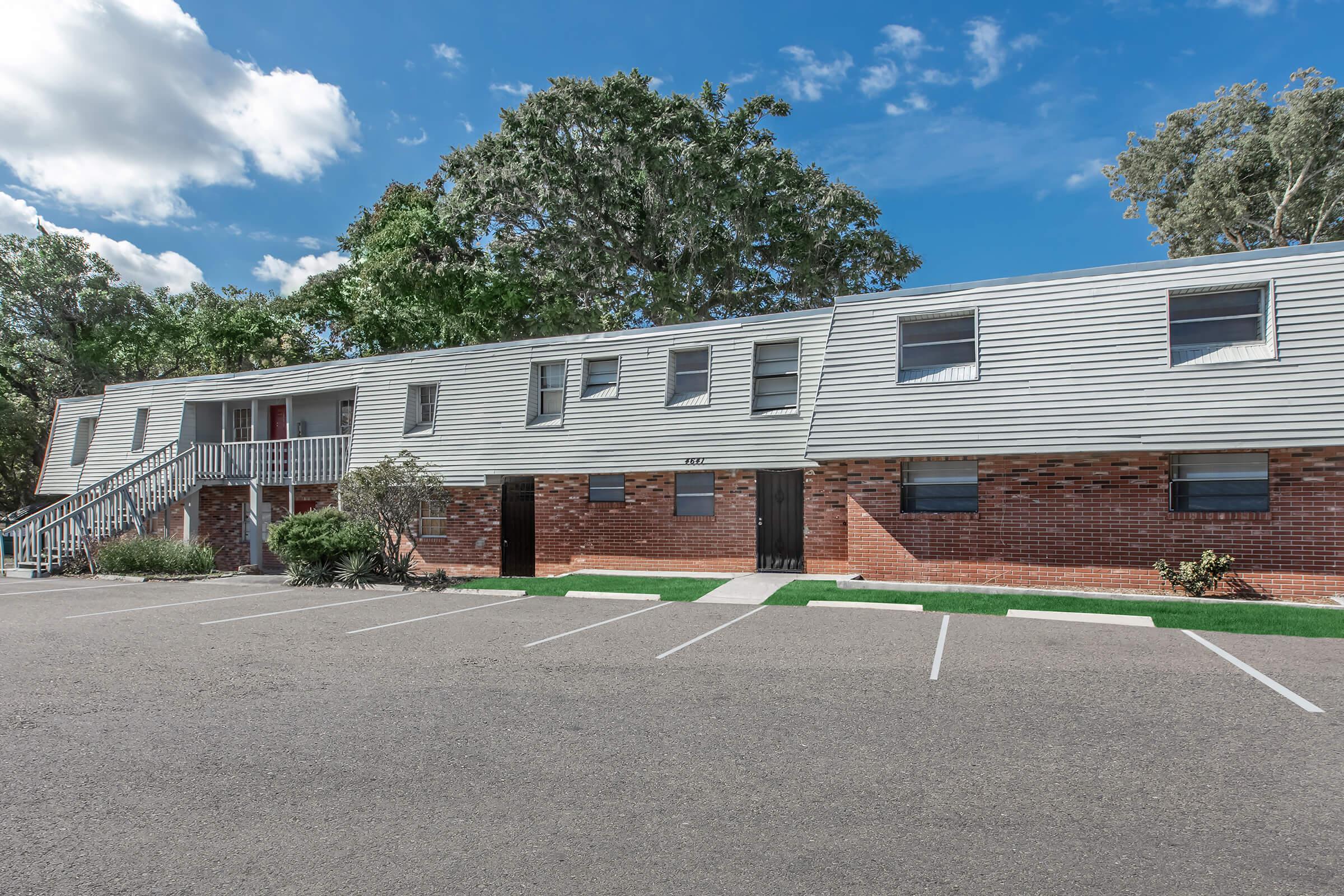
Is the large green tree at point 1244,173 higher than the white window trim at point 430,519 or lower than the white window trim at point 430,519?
higher

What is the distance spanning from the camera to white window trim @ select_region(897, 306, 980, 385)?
1429 centimetres

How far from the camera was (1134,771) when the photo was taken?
5.34 m

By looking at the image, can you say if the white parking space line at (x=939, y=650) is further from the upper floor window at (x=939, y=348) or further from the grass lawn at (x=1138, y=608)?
the upper floor window at (x=939, y=348)

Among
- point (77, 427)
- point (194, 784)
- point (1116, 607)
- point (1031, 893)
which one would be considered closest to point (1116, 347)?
point (1116, 607)

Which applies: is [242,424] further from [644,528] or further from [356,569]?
[644,528]

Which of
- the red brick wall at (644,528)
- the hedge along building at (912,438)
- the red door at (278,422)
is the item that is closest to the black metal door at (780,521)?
the hedge along building at (912,438)

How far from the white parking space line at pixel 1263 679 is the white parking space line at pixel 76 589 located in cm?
1900

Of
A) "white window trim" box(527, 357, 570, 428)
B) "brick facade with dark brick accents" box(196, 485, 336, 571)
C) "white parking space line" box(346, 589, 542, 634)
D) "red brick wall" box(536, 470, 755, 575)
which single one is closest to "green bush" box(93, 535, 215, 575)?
"brick facade with dark brick accents" box(196, 485, 336, 571)

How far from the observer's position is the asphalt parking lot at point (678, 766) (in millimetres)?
4047

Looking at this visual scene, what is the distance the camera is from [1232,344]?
13.0 meters

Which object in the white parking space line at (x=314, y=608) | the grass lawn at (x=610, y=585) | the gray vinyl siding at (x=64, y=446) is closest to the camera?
the white parking space line at (x=314, y=608)

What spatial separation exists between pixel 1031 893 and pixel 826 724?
2740mm

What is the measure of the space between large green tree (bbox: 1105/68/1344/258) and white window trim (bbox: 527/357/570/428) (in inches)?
957

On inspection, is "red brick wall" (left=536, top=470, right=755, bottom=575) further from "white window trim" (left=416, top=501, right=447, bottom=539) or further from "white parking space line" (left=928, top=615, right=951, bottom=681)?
"white parking space line" (left=928, top=615, right=951, bottom=681)
